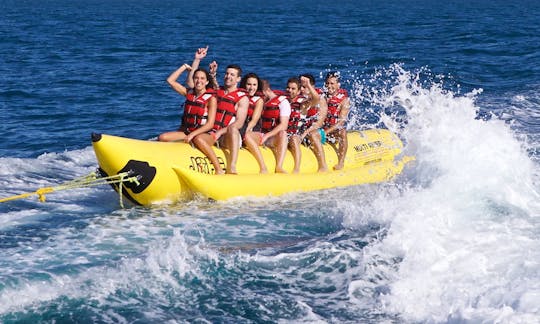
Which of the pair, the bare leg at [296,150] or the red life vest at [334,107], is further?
the red life vest at [334,107]

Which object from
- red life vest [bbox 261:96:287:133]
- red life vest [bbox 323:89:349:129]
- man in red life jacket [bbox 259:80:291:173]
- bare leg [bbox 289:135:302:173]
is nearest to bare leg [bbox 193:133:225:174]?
man in red life jacket [bbox 259:80:291:173]

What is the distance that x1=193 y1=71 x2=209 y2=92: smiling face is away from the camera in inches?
273

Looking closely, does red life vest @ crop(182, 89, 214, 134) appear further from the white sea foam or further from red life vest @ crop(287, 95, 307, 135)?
the white sea foam

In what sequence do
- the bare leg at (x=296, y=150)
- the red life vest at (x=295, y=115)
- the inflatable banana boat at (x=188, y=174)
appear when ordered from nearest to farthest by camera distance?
the inflatable banana boat at (x=188, y=174) → the bare leg at (x=296, y=150) → the red life vest at (x=295, y=115)

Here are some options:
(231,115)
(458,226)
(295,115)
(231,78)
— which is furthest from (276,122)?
(458,226)

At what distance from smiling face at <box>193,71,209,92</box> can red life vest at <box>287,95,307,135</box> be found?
107 cm

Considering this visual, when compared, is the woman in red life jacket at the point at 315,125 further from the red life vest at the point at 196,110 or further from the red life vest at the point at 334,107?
the red life vest at the point at 196,110

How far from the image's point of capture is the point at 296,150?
24.7 feet

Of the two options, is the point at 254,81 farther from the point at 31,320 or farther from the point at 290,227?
the point at 31,320

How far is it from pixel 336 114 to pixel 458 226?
242cm

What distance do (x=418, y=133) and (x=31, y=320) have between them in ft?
17.0

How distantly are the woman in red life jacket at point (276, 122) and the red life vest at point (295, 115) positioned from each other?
163 mm

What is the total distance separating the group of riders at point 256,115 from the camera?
699 centimetres

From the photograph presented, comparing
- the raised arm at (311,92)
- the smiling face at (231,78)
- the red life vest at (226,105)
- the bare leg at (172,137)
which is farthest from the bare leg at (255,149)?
the raised arm at (311,92)
